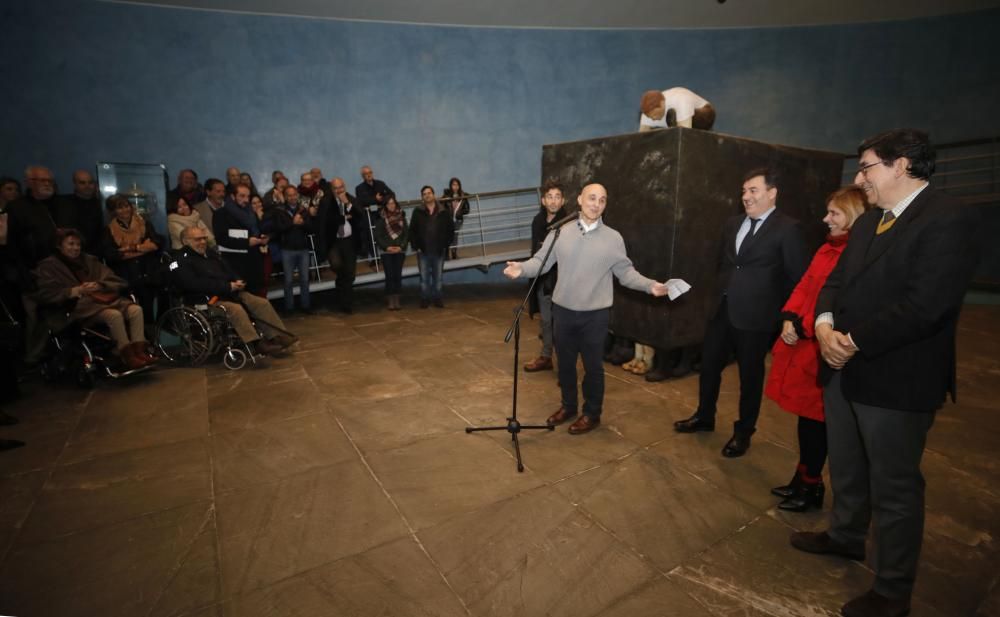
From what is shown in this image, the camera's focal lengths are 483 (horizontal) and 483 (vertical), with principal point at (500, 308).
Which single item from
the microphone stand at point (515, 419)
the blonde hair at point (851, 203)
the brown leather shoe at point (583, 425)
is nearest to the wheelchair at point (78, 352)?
the microphone stand at point (515, 419)

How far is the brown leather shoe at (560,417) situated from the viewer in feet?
10.7

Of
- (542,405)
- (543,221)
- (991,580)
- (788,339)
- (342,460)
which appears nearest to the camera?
(991,580)

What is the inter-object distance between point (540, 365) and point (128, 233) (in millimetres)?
4553

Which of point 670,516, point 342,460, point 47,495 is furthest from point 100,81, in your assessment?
point 670,516

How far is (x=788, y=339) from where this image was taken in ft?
7.45

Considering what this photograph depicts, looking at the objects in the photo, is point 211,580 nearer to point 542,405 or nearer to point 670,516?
point 670,516

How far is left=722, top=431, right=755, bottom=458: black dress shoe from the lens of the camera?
9.47 ft

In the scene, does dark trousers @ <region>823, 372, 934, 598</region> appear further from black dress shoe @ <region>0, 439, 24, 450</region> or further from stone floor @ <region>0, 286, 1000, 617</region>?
black dress shoe @ <region>0, 439, 24, 450</region>

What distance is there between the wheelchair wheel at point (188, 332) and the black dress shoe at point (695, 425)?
162 inches

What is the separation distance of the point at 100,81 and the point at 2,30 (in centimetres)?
107

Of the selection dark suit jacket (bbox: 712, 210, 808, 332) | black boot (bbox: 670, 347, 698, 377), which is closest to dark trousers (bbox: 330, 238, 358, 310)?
black boot (bbox: 670, 347, 698, 377)

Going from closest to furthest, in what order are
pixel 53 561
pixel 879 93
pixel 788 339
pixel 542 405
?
pixel 53 561 → pixel 788 339 → pixel 542 405 → pixel 879 93

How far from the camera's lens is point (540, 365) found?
4.40 metres

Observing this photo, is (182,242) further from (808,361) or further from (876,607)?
(876,607)
